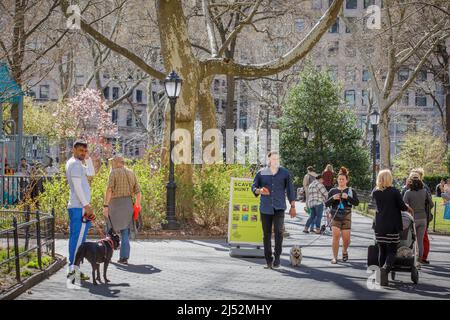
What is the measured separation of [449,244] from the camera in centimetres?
2072

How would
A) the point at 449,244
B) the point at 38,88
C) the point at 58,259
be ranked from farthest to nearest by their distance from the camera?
1. the point at 38,88
2. the point at 449,244
3. the point at 58,259

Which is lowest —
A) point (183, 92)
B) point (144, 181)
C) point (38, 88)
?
point (144, 181)

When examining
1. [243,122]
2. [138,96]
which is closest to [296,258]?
[243,122]

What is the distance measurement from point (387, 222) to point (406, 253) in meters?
0.60

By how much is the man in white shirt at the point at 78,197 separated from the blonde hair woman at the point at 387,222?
406 centimetres

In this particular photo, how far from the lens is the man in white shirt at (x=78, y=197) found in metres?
11.3

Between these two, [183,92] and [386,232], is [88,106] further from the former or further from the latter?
[386,232]

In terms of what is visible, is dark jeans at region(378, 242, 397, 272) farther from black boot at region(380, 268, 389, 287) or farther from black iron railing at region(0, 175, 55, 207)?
black iron railing at region(0, 175, 55, 207)

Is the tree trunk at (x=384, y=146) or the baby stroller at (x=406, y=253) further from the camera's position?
Result: the tree trunk at (x=384, y=146)

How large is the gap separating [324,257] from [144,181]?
6504mm

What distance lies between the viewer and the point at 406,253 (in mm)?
12086

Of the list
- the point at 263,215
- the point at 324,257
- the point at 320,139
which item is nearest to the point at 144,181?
the point at 324,257

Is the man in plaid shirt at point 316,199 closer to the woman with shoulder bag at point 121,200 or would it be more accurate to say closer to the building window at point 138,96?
the woman with shoulder bag at point 121,200

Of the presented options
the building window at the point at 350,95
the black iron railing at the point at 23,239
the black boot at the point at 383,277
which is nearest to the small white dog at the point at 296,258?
the black boot at the point at 383,277
